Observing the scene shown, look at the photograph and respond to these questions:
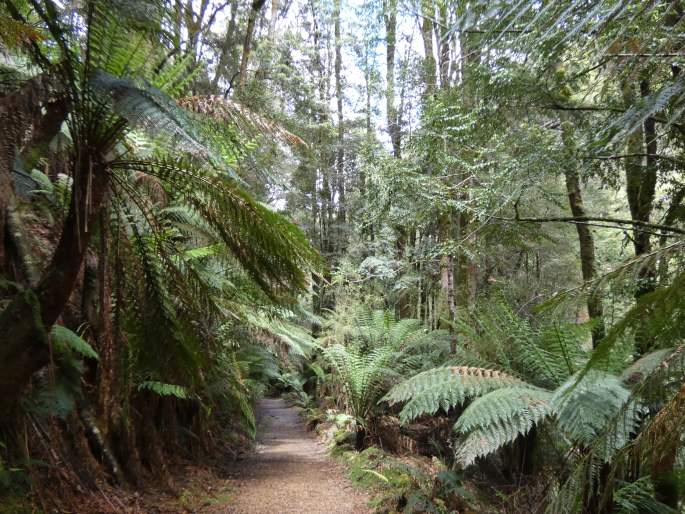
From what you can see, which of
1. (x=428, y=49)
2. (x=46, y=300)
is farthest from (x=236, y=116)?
(x=428, y=49)

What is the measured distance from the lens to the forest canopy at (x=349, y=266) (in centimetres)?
134

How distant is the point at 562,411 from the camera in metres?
2.44

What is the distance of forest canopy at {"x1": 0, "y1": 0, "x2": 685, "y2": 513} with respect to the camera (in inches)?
52.6

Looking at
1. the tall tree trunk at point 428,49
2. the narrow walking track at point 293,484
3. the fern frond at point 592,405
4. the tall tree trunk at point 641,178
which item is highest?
the tall tree trunk at point 428,49

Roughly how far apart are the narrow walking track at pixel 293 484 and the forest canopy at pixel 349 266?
0.47 metres

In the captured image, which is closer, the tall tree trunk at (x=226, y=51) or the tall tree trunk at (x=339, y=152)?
the tall tree trunk at (x=226, y=51)

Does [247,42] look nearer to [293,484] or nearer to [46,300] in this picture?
[293,484]

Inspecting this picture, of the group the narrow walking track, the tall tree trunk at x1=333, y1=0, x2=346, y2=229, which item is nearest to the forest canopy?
the narrow walking track

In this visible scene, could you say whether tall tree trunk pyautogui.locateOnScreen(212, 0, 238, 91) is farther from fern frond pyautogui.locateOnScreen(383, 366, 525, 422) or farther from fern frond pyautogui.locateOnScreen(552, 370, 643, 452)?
fern frond pyautogui.locateOnScreen(552, 370, 643, 452)

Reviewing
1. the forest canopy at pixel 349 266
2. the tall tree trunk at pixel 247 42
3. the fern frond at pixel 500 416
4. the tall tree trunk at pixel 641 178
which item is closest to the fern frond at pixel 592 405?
the forest canopy at pixel 349 266

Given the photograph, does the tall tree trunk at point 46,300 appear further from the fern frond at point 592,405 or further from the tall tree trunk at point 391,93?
the tall tree trunk at point 391,93

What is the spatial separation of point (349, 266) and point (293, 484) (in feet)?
13.9

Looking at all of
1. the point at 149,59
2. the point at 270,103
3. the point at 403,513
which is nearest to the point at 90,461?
the point at 403,513

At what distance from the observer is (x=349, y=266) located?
8.30m
